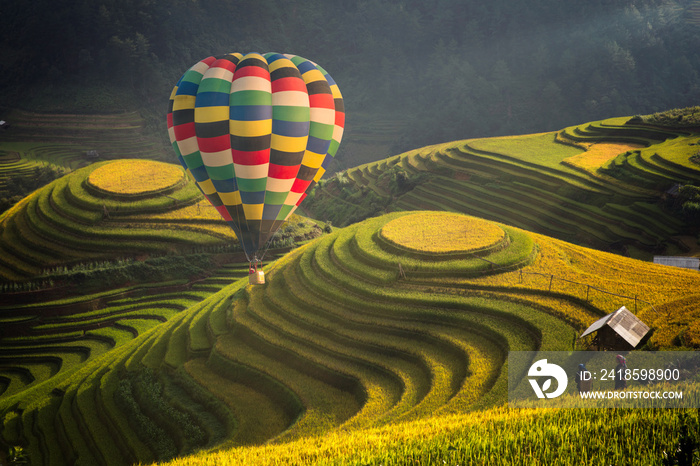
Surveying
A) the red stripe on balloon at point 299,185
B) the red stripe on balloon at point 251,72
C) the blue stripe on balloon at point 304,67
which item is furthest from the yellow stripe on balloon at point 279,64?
the red stripe on balloon at point 299,185

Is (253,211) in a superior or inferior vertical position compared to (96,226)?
inferior

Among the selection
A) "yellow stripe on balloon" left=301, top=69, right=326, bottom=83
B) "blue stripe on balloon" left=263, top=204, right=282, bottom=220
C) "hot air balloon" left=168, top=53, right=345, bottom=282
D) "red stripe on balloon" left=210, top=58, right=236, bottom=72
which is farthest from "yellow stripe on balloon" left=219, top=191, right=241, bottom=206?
"yellow stripe on balloon" left=301, top=69, right=326, bottom=83

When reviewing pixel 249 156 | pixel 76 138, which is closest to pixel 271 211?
pixel 249 156

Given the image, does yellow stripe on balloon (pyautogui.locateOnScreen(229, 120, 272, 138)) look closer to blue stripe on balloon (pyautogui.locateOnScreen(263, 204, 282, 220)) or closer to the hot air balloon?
the hot air balloon

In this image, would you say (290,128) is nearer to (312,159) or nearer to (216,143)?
(312,159)

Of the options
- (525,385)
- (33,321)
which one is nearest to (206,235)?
(33,321)

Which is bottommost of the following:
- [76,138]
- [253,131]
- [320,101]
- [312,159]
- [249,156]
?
[249,156]
